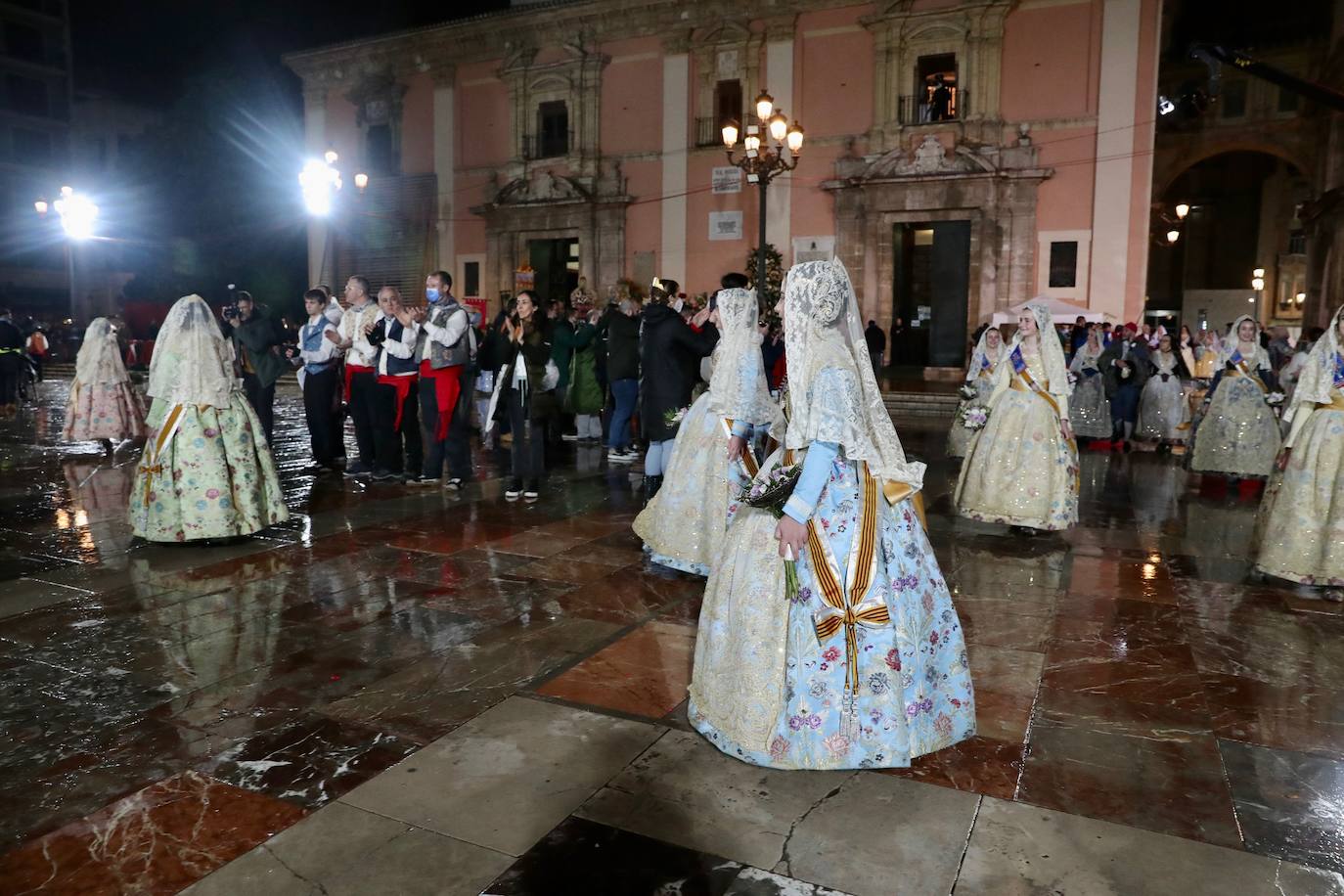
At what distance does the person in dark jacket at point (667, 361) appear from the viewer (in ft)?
21.9

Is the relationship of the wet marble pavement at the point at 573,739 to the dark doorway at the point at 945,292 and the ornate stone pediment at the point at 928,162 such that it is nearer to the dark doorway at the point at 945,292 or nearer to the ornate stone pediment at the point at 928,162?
the dark doorway at the point at 945,292

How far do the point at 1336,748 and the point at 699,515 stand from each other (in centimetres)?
309

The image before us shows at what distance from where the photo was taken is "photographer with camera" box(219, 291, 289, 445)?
829 centimetres

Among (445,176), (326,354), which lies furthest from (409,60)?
(326,354)

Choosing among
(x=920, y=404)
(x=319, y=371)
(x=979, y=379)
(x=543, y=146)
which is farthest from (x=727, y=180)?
(x=319, y=371)

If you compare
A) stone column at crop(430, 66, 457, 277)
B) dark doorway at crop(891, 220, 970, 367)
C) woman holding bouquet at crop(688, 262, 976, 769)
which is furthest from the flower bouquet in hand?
stone column at crop(430, 66, 457, 277)

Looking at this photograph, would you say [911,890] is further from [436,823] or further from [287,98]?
[287,98]

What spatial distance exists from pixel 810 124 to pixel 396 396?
16141mm

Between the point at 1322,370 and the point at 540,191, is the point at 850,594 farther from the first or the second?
the point at 540,191

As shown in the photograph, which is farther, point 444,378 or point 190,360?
point 444,378

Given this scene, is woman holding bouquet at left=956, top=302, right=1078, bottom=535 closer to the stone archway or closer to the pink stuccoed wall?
the stone archway

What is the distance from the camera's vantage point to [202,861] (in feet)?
8.23

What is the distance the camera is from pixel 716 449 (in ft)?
17.6

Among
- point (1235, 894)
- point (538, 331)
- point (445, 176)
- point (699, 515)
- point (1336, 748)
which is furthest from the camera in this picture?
point (445, 176)
